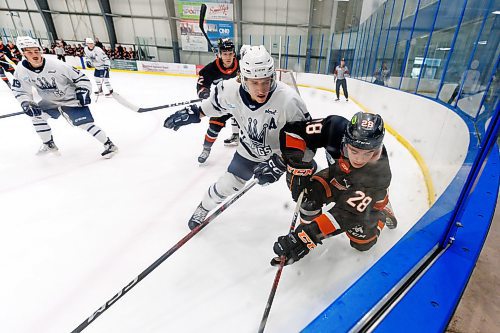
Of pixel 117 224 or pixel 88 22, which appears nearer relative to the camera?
pixel 117 224

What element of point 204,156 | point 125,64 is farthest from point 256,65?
point 125,64

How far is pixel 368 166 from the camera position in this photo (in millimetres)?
1110

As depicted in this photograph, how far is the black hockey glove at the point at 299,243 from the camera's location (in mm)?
1232

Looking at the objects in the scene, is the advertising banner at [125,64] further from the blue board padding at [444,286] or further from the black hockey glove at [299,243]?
the blue board padding at [444,286]

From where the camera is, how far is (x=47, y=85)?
2580mm

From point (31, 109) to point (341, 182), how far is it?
9.60 ft

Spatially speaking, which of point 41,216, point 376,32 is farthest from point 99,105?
point 376,32

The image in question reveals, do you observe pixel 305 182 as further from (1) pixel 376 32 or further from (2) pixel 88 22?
(2) pixel 88 22

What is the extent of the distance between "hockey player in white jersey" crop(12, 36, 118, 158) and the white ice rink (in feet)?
1.22

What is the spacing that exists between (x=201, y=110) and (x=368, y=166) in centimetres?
109

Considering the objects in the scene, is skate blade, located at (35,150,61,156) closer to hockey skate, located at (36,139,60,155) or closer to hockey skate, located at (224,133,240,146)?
hockey skate, located at (36,139,60,155)

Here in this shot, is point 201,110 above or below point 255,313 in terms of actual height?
above

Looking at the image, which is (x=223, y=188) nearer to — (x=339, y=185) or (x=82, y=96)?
(x=339, y=185)

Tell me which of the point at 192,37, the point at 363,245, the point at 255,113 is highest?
the point at 192,37
